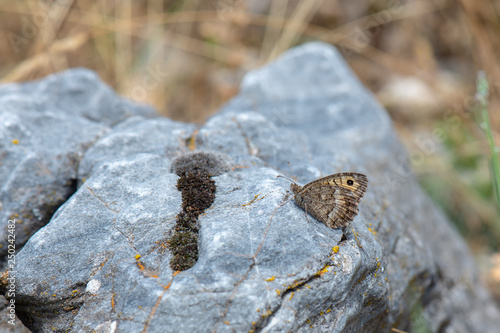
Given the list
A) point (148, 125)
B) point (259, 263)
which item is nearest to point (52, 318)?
point (259, 263)

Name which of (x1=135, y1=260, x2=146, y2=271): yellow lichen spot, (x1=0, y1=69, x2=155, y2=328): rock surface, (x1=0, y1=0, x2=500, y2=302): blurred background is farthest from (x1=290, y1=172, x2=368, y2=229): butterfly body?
(x1=0, y1=0, x2=500, y2=302): blurred background

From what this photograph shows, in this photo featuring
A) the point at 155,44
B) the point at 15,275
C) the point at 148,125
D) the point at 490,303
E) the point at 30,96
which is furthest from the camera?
the point at 155,44

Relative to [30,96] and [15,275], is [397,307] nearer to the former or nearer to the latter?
[15,275]

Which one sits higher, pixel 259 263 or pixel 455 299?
pixel 259 263

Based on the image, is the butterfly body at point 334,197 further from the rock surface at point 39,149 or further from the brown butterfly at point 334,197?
the rock surface at point 39,149

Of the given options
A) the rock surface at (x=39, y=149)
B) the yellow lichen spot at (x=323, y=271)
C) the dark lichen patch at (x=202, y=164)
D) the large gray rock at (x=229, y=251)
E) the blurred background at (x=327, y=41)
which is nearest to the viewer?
the large gray rock at (x=229, y=251)

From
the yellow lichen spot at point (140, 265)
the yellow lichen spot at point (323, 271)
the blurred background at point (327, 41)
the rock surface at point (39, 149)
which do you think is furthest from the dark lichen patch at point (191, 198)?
the blurred background at point (327, 41)

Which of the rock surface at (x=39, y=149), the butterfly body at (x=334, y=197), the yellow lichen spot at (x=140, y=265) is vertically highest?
the butterfly body at (x=334, y=197)
